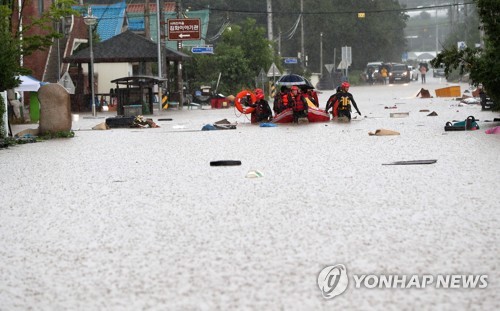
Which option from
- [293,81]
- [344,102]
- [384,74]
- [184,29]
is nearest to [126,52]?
[184,29]

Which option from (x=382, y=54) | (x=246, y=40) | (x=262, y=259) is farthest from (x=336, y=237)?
(x=382, y=54)

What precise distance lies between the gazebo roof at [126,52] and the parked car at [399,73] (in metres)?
64.8

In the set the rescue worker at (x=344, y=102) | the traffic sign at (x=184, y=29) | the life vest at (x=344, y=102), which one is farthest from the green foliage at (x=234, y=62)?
the life vest at (x=344, y=102)

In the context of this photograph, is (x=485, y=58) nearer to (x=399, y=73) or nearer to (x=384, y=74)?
(x=384, y=74)

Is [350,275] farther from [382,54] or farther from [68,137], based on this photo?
[382,54]

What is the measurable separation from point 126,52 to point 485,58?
115 feet

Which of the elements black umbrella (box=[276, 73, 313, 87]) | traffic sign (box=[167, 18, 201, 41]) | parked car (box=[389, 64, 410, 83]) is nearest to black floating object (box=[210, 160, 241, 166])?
black umbrella (box=[276, 73, 313, 87])

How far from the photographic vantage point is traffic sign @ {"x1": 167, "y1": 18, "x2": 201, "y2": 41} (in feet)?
204

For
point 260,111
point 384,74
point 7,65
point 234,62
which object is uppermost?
point 7,65

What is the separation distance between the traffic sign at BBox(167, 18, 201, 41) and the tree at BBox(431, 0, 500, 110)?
3266 centimetres

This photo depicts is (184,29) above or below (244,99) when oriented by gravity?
above

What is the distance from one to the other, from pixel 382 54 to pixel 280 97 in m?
120

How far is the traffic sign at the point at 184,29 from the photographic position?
62.1 meters

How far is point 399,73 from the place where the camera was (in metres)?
125
